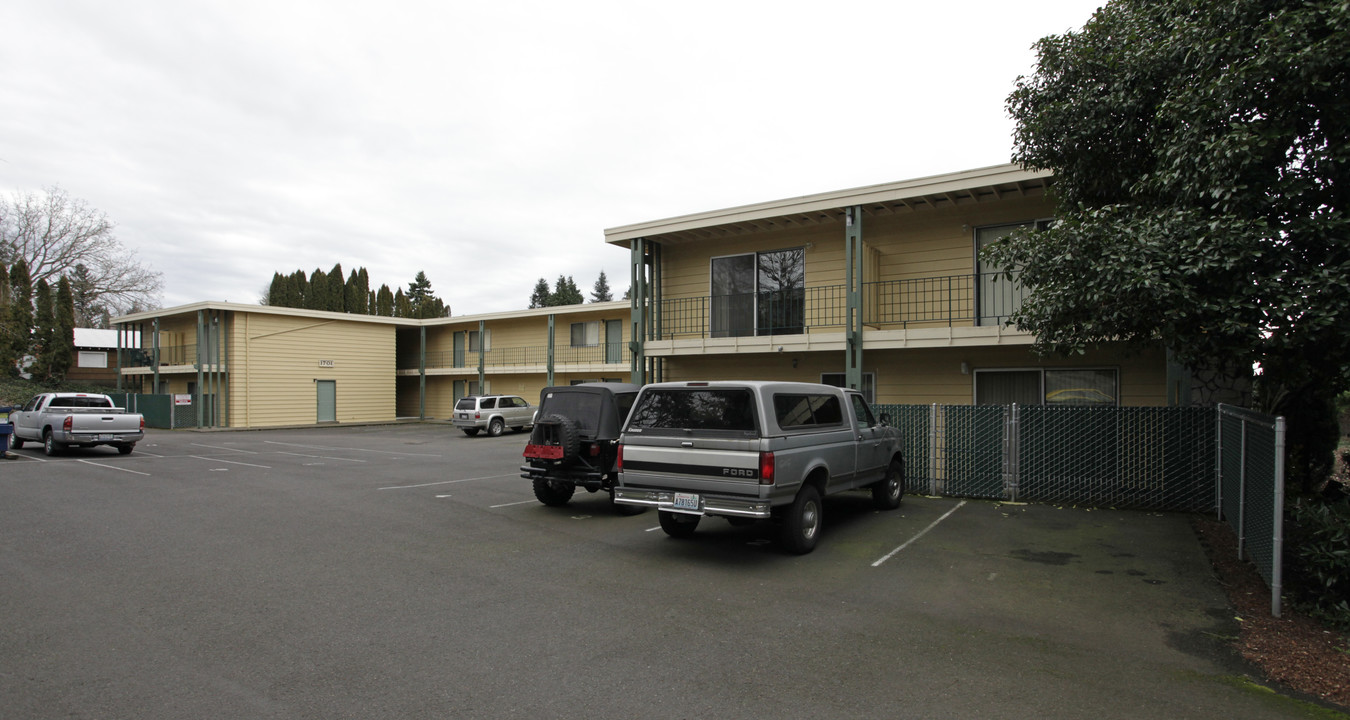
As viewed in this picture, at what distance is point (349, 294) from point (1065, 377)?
2349 inches

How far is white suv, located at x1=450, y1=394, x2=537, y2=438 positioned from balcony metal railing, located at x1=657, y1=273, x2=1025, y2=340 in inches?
491

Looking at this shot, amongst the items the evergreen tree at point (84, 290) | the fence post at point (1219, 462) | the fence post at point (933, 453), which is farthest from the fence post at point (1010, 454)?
the evergreen tree at point (84, 290)

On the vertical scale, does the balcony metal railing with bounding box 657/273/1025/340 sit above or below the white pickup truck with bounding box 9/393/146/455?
above

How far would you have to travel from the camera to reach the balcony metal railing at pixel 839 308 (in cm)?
1320

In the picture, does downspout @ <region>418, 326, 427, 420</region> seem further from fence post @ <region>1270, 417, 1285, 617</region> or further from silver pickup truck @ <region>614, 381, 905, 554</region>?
fence post @ <region>1270, 417, 1285, 617</region>

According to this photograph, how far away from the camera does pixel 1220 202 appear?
6125mm

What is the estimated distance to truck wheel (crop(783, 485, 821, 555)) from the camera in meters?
7.39

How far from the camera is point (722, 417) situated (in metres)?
7.52

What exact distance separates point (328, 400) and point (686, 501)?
1225 inches

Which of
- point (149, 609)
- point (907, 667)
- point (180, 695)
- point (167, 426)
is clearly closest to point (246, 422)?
point (167, 426)

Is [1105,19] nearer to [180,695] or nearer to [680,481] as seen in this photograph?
[680,481]

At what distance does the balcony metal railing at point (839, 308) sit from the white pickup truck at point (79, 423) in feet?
47.3

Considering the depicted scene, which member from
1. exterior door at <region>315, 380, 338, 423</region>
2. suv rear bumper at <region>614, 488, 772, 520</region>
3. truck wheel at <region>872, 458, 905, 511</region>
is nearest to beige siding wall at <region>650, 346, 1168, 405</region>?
truck wheel at <region>872, 458, 905, 511</region>

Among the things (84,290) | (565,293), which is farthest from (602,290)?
(84,290)
